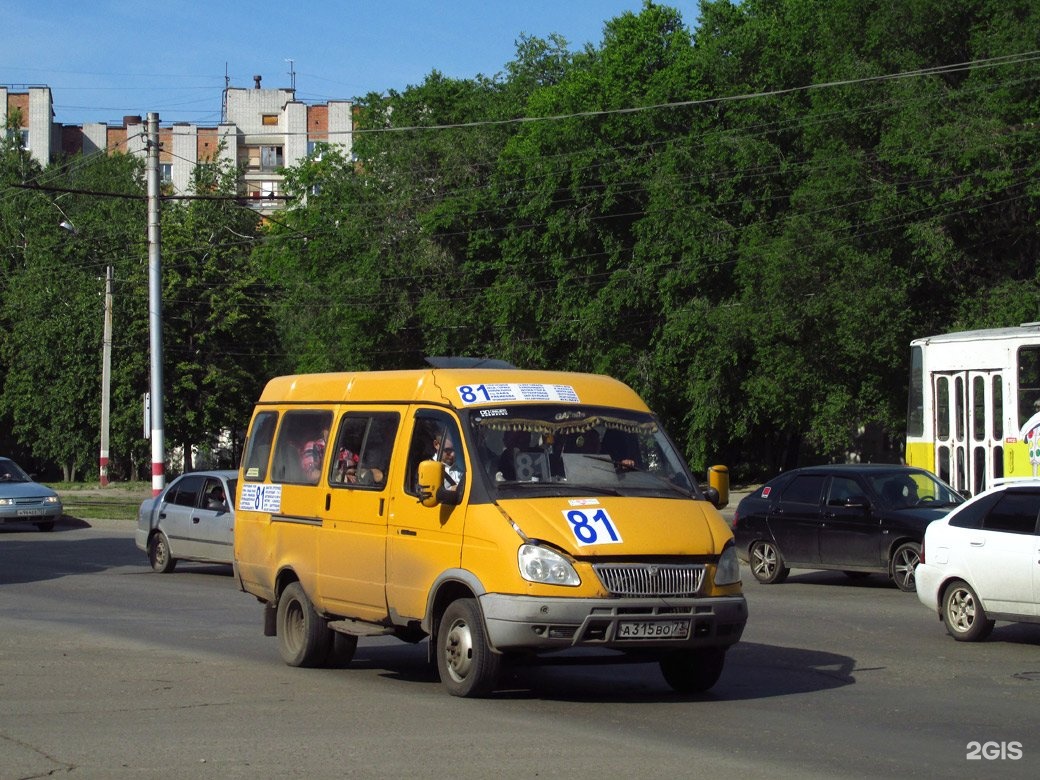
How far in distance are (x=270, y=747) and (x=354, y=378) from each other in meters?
3.89

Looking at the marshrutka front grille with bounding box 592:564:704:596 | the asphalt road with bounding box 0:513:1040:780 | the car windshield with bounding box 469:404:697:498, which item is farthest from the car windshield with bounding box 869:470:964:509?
the marshrutka front grille with bounding box 592:564:704:596

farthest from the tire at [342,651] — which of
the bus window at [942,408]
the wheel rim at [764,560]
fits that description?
the bus window at [942,408]

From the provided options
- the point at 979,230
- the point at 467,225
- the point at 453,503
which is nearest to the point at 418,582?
the point at 453,503

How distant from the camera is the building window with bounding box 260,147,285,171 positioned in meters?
112

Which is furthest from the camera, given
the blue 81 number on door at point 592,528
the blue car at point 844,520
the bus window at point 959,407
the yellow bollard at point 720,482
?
the bus window at point 959,407

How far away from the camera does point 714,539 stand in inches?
376

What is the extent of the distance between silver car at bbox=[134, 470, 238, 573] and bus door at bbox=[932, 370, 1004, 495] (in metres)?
12.0

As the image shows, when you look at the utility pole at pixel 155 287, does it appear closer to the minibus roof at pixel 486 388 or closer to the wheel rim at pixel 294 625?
the wheel rim at pixel 294 625

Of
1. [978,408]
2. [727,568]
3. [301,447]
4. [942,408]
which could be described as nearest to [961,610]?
[727,568]

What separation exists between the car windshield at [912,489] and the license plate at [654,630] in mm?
9879

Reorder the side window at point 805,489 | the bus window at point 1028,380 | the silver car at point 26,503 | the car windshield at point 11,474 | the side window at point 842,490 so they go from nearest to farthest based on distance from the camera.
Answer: the side window at point 842,490, the side window at point 805,489, the bus window at point 1028,380, the silver car at point 26,503, the car windshield at point 11,474

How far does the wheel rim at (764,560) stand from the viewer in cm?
1969

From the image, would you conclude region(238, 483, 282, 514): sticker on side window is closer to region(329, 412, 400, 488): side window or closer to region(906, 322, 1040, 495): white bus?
region(329, 412, 400, 488): side window

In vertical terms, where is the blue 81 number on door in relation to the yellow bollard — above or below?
below
